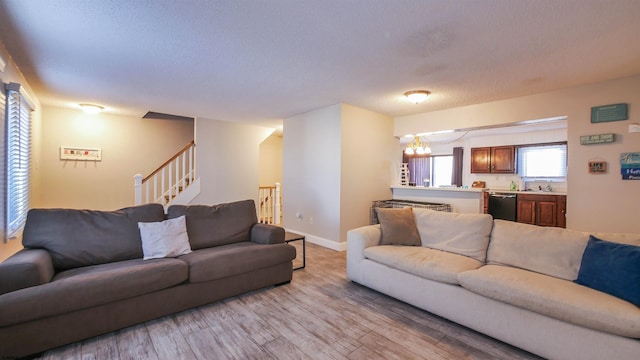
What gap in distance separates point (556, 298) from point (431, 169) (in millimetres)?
7266

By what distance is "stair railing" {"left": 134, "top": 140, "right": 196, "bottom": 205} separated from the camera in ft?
17.4

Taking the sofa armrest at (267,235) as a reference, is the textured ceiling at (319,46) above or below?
above

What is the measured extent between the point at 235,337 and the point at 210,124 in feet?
15.9

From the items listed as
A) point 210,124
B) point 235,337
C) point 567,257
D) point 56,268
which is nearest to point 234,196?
point 210,124

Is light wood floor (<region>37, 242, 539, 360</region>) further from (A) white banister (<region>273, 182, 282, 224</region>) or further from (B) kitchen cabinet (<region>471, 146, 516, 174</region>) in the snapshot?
(B) kitchen cabinet (<region>471, 146, 516, 174</region>)

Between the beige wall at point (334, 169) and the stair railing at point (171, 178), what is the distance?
2.07m

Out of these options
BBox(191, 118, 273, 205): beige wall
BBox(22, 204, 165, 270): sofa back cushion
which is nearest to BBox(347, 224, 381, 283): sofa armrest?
BBox(22, 204, 165, 270): sofa back cushion

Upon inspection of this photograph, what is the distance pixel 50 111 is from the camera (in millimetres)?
5055

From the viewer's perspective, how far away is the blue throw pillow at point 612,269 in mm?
1719

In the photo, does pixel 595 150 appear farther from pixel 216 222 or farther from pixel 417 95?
pixel 216 222

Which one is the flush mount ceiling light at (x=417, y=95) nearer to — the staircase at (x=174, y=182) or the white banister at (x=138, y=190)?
the staircase at (x=174, y=182)

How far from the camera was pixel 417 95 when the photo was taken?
3814 millimetres

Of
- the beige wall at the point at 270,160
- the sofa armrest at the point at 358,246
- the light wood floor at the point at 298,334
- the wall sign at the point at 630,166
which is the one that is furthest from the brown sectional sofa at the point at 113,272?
the beige wall at the point at 270,160

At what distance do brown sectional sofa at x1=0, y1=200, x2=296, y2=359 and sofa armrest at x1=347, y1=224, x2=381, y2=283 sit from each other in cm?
68
